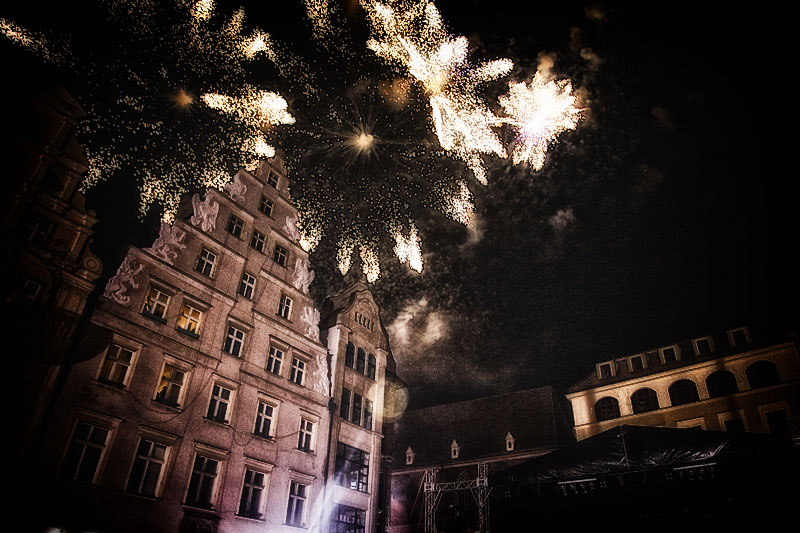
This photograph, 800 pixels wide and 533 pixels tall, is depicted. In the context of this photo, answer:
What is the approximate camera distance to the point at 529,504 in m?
14.0

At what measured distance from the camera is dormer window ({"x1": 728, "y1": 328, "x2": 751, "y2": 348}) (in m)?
33.3

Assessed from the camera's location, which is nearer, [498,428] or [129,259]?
[129,259]

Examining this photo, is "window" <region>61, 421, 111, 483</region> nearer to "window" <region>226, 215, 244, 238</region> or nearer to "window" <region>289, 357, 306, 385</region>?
"window" <region>289, 357, 306, 385</region>

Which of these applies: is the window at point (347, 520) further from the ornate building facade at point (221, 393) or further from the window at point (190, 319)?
the window at point (190, 319)

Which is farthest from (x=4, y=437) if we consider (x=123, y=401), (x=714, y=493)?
(x=714, y=493)

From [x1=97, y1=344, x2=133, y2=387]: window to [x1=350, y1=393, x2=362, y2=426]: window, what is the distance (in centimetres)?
1122

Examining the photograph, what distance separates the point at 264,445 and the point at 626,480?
13101 millimetres

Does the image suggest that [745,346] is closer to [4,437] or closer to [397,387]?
[397,387]

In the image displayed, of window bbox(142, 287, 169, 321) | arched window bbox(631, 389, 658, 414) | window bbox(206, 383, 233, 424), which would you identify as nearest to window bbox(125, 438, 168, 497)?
window bbox(206, 383, 233, 424)

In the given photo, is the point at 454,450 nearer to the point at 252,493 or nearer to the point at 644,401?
the point at 644,401

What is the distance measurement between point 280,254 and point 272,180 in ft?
13.7

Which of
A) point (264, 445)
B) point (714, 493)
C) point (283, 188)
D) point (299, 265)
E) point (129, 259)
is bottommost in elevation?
point (714, 493)

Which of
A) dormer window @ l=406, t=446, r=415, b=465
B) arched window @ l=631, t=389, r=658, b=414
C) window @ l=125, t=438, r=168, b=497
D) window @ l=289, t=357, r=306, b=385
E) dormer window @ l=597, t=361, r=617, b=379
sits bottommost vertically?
window @ l=125, t=438, r=168, b=497

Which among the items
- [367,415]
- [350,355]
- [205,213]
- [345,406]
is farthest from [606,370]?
[205,213]
